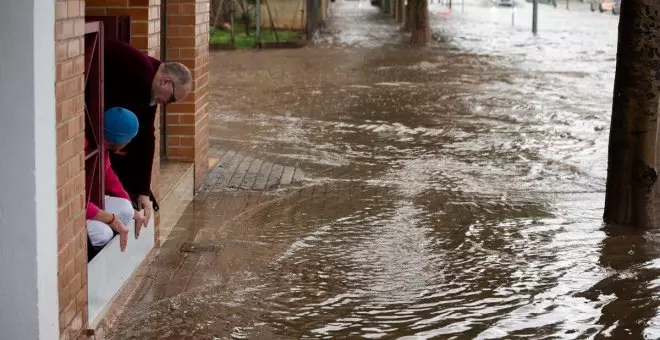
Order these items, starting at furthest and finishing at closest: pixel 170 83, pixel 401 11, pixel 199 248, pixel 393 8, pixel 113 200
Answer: pixel 393 8 < pixel 401 11 < pixel 199 248 < pixel 170 83 < pixel 113 200

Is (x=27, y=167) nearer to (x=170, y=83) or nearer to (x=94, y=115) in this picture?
(x=94, y=115)

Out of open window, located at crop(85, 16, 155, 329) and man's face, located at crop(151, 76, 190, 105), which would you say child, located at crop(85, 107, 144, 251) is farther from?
man's face, located at crop(151, 76, 190, 105)

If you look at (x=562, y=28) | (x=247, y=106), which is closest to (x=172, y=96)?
(x=247, y=106)

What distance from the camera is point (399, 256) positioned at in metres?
7.57

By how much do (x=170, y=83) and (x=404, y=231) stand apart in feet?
8.26

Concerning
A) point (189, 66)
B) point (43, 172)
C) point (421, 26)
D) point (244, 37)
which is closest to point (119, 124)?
point (43, 172)

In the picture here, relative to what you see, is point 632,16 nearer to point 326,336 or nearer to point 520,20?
point 326,336

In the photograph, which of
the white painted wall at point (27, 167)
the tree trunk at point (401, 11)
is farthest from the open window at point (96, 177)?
the tree trunk at point (401, 11)

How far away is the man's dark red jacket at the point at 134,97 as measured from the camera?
21.5ft

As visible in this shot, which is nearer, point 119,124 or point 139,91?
point 119,124

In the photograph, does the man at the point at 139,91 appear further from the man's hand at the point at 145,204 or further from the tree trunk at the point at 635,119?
the tree trunk at the point at 635,119

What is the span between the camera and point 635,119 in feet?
27.6

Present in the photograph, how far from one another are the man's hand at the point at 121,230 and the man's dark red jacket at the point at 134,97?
539mm

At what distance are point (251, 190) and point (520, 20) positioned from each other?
126ft
